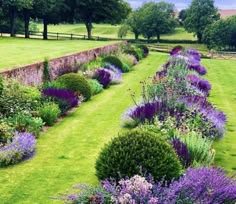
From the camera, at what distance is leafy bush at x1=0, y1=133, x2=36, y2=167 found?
10.8 m

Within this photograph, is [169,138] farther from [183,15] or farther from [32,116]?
[183,15]

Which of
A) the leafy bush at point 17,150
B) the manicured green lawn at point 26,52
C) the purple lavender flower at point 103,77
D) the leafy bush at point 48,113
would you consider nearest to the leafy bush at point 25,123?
the leafy bush at point 17,150

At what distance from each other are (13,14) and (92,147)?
46.2m

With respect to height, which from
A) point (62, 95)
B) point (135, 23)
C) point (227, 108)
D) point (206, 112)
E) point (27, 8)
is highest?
point (27, 8)

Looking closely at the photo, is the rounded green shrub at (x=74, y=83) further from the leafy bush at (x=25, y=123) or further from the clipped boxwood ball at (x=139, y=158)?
the clipped boxwood ball at (x=139, y=158)

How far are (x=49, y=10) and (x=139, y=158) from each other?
5532 centimetres

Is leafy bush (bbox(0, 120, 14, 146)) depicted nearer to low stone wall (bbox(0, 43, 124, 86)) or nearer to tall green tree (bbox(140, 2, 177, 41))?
low stone wall (bbox(0, 43, 124, 86))

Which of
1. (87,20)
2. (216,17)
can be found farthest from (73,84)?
(216,17)

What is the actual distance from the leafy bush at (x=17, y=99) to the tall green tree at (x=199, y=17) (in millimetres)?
100927

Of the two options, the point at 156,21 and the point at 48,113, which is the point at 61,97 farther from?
the point at 156,21

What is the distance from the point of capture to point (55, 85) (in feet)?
61.5

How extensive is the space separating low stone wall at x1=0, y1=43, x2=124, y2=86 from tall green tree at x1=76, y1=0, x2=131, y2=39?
34940mm

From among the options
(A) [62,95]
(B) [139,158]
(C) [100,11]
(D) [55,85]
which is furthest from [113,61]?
(C) [100,11]

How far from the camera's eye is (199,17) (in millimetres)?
118375
